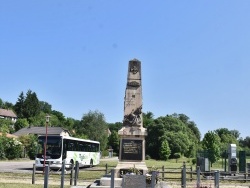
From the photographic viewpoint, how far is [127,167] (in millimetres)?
18422

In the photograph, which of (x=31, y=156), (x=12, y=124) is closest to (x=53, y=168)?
(x=31, y=156)

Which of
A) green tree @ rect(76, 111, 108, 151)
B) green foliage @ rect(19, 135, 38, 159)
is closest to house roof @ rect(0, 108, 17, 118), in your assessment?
green tree @ rect(76, 111, 108, 151)

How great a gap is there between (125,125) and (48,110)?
14897 centimetres

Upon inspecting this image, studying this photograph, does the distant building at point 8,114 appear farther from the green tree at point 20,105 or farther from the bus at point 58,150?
the bus at point 58,150

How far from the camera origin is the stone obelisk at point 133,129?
1858 cm

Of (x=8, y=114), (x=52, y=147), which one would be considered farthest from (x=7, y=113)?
(x=52, y=147)

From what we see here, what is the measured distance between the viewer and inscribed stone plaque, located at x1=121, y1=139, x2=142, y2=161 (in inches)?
736

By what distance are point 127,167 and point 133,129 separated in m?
1.88

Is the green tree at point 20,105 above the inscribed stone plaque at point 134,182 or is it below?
above

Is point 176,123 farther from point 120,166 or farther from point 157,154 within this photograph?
point 120,166

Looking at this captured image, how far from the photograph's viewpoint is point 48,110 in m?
165

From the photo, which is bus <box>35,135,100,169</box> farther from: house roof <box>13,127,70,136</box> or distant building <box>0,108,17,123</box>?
distant building <box>0,108,17,123</box>

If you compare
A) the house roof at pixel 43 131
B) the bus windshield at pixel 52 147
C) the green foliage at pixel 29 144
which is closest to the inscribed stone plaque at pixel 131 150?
the bus windshield at pixel 52 147

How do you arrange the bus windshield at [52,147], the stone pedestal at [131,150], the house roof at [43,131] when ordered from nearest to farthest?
the stone pedestal at [131,150] → the bus windshield at [52,147] → the house roof at [43,131]
